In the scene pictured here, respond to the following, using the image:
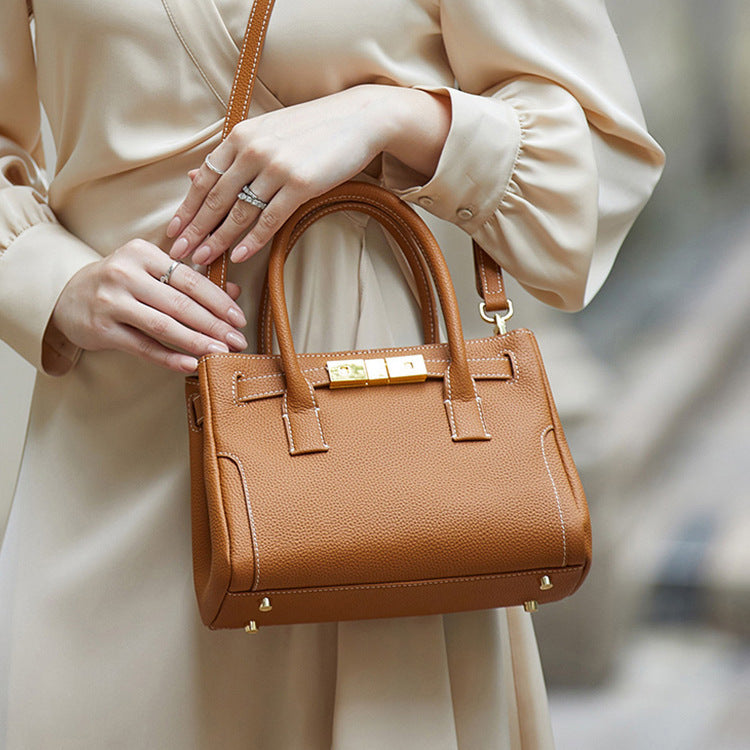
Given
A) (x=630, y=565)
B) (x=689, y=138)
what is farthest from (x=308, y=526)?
(x=689, y=138)

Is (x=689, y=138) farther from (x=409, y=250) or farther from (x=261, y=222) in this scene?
(x=261, y=222)

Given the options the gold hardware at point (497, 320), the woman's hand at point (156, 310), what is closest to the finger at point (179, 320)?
the woman's hand at point (156, 310)

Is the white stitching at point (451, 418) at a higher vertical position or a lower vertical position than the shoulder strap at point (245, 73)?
lower

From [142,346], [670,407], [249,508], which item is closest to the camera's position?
[249,508]

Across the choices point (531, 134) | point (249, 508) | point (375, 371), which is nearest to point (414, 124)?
Result: point (531, 134)

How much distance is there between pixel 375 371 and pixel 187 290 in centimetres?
17

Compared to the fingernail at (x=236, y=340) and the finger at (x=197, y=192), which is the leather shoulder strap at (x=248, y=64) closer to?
the finger at (x=197, y=192)

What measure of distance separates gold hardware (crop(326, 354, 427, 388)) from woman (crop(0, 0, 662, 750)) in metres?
0.09

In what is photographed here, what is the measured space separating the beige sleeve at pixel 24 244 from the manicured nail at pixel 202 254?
122 mm

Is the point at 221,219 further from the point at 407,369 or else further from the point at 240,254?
the point at 407,369

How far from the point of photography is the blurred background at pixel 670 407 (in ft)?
6.14

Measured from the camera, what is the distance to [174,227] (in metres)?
0.75

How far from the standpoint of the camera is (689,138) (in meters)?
1.91

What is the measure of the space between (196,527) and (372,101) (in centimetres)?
37
